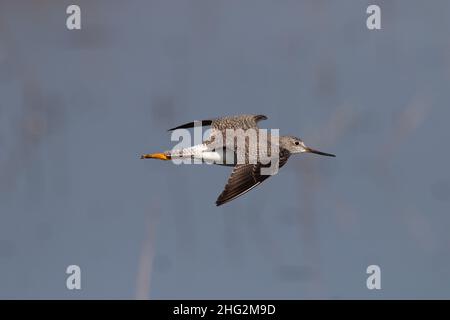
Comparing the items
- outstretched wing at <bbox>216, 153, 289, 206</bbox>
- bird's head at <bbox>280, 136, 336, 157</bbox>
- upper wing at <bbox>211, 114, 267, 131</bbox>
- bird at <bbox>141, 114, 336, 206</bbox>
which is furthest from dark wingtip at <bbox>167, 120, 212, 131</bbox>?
outstretched wing at <bbox>216, 153, 289, 206</bbox>

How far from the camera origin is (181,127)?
1514cm

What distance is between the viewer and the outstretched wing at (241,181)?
12.9 meters

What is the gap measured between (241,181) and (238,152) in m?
0.76

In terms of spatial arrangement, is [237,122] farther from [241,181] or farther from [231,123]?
[241,181]

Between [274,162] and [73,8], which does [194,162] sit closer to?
[274,162]

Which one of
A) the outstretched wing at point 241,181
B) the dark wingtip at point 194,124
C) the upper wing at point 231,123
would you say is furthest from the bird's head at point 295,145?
the outstretched wing at point 241,181

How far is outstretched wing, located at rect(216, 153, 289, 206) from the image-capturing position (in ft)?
42.4

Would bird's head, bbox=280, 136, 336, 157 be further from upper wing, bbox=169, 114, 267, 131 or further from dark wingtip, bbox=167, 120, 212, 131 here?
dark wingtip, bbox=167, 120, 212, 131

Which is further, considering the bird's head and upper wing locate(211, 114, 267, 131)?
the bird's head

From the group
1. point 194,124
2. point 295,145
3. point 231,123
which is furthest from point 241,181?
point 295,145

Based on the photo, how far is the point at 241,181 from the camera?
13258 mm

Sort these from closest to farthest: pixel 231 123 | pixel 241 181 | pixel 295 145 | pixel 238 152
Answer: pixel 241 181 < pixel 238 152 < pixel 231 123 < pixel 295 145

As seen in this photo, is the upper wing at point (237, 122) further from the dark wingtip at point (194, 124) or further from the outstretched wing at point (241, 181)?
the outstretched wing at point (241, 181)

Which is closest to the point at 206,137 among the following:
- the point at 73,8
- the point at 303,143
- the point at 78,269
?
the point at 303,143
